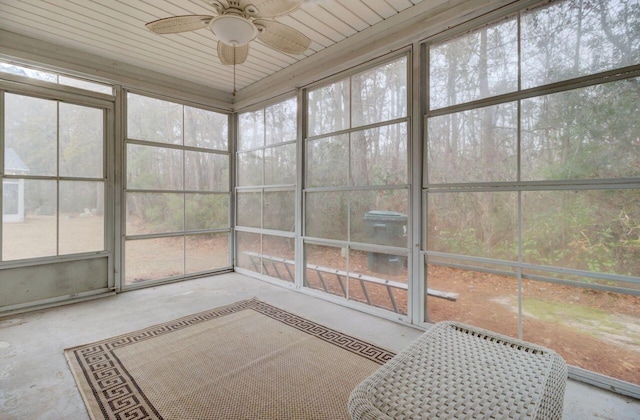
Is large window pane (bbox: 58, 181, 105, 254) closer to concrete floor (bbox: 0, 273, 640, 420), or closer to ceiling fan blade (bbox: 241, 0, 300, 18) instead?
concrete floor (bbox: 0, 273, 640, 420)

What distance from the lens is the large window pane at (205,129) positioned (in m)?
4.66

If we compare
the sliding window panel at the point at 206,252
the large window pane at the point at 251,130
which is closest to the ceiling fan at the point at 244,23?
the large window pane at the point at 251,130

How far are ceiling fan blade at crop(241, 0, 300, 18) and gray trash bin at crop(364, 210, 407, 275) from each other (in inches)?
81.4

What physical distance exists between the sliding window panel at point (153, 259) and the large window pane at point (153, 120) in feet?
5.00

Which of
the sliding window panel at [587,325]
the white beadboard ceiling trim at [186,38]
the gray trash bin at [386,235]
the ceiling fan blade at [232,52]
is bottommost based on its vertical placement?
the sliding window panel at [587,325]

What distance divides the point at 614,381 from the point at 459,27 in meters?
2.96

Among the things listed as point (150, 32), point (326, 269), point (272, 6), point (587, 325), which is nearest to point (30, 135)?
point (150, 32)

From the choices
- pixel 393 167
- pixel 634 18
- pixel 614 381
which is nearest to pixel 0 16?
pixel 393 167

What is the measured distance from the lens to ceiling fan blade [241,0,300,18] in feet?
6.06

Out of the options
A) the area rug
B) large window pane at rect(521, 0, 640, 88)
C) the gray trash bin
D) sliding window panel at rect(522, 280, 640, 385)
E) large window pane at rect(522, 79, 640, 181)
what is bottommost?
the area rug

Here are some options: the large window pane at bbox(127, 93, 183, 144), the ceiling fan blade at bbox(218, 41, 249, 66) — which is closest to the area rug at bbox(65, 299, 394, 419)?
the ceiling fan blade at bbox(218, 41, 249, 66)

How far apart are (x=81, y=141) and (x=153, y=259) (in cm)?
182

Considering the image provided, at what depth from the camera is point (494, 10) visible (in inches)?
94.7

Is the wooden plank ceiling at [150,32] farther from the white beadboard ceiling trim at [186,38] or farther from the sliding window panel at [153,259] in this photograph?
the sliding window panel at [153,259]
